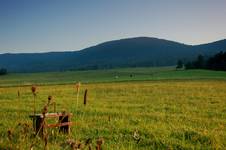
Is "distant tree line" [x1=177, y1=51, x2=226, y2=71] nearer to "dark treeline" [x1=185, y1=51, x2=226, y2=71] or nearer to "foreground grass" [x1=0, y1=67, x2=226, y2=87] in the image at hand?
"dark treeline" [x1=185, y1=51, x2=226, y2=71]

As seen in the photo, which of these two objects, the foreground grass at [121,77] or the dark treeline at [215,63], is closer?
the foreground grass at [121,77]

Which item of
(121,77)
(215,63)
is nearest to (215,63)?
(215,63)

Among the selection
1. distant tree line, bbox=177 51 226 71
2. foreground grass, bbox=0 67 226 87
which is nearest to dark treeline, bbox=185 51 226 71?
distant tree line, bbox=177 51 226 71

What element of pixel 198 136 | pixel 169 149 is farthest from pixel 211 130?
pixel 169 149

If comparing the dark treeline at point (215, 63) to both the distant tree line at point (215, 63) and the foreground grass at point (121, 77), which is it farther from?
the foreground grass at point (121, 77)

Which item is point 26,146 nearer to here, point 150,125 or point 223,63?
point 150,125

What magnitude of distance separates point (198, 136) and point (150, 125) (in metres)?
2.37

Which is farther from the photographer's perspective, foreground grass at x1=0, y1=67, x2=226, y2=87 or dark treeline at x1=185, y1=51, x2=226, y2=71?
dark treeline at x1=185, y1=51, x2=226, y2=71

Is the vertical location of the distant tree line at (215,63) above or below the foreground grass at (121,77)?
above

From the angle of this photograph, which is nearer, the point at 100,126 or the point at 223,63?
the point at 100,126

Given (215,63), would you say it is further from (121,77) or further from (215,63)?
(121,77)

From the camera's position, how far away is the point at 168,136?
11570 mm

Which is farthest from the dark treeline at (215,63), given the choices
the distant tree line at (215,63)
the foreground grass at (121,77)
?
the foreground grass at (121,77)

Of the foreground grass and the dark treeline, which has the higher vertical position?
the dark treeline
